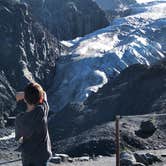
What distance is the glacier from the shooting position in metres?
54.6

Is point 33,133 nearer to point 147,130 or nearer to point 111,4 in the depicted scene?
point 147,130

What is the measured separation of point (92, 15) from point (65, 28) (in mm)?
4061

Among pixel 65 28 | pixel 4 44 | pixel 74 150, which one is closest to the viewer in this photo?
pixel 74 150

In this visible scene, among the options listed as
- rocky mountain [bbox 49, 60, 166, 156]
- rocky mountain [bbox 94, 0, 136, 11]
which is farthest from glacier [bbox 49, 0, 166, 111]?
rocky mountain [bbox 94, 0, 136, 11]

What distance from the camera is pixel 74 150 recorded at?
19.5 metres

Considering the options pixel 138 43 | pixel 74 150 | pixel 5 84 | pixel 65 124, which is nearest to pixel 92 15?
pixel 138 43

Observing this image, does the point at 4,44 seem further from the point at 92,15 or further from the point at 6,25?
the point at 92,15

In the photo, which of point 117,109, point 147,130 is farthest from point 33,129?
point 117,109

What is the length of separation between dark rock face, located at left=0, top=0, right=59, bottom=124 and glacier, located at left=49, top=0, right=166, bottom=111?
1.66m

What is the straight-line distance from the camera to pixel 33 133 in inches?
200

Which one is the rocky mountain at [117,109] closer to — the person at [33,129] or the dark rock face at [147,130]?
the dark rock face at [147,130]

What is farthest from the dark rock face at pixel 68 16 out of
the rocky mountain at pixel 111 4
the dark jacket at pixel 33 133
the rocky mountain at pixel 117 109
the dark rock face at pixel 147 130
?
the dark jacket at pixel 33 133

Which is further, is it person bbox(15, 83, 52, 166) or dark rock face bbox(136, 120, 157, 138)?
dark rock face bbox(136, 120, 157, 138)

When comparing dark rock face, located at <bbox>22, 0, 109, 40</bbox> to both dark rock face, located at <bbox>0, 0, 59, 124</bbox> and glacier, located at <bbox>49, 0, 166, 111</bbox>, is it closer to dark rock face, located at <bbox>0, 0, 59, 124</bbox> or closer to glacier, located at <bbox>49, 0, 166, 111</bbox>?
glacier, located at <bbox>49, 0, 166, 111</bbox>
